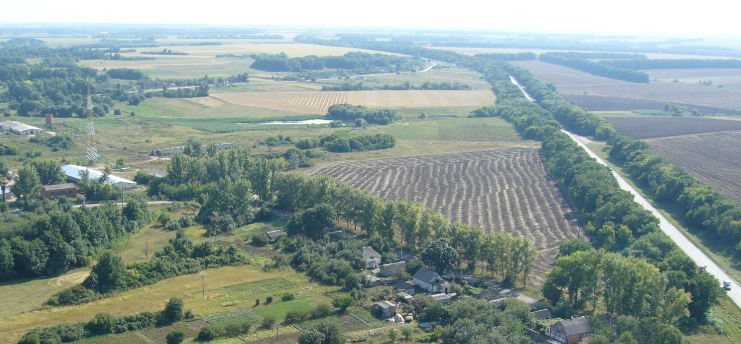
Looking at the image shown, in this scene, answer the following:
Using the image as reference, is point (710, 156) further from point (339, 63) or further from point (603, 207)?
point (339, 63)

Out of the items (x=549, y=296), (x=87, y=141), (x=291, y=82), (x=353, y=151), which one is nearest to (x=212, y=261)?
(x=549, y=296)

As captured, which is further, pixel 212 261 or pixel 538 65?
pixel 538 65

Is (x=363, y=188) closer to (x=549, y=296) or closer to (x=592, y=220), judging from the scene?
(x=592, y=220)

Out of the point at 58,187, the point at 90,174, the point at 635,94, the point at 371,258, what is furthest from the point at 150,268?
the point at 635,94

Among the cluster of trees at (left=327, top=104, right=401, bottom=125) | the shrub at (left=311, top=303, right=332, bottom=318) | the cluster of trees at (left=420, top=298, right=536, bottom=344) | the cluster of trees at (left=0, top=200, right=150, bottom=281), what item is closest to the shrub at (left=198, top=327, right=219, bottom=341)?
the shrub at (left=311, top=303, right=332, bottom=318)

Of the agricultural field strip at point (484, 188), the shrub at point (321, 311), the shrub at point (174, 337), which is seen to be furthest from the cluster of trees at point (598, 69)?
the shrub at point (174, 337)

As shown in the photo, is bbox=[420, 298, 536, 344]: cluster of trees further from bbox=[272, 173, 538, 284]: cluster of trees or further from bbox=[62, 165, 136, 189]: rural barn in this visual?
bbox=[62, 165, 136, 189]: rural barn

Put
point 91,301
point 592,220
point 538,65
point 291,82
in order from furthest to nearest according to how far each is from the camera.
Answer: point 538,65 < point 291,82 < point 592,220 < point 91,301

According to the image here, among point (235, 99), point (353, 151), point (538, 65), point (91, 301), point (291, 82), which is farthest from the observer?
point (538, 65)
